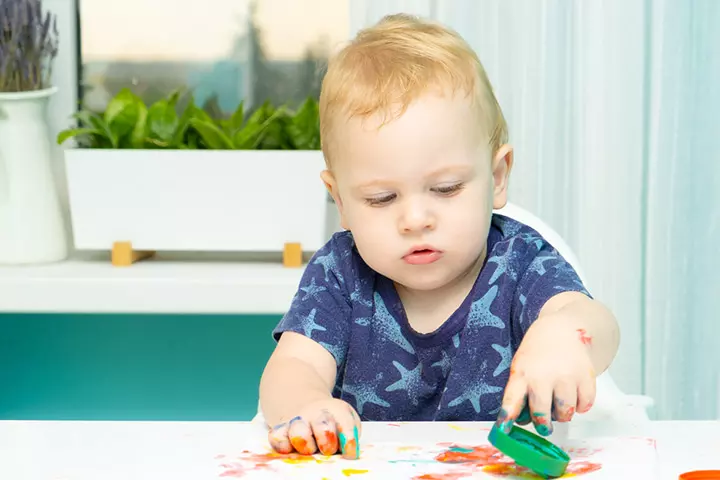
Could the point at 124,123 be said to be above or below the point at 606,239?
above

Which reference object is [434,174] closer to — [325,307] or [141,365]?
[325,307]

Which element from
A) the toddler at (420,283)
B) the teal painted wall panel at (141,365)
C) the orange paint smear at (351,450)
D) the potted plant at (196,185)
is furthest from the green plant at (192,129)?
the orange paint smear at (351,450)

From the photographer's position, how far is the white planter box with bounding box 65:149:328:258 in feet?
5.60

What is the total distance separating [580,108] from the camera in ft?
5.70

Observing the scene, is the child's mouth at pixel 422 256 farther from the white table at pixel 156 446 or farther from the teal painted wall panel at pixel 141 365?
the teal painted wall panel at pixel 141 365

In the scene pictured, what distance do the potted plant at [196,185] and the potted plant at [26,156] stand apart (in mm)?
64

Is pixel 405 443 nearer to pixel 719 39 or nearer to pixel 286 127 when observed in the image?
pixel 286 127

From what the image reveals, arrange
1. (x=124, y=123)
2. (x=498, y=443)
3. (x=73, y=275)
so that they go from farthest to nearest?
(x=124, y=123), (x=73, y=275), (x=498, y=443)

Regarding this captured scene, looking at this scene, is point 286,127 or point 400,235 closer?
point 400,235

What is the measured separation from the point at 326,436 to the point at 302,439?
0.02m

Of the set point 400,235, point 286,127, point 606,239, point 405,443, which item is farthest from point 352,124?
point 606,239

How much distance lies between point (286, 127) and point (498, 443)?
1178mm

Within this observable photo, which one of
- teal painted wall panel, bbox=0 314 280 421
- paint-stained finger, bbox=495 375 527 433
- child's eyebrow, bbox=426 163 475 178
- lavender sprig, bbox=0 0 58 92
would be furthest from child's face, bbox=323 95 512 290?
teal painted wall panel, bbox=0 314 280 421

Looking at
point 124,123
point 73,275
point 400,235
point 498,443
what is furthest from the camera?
point 124,123
